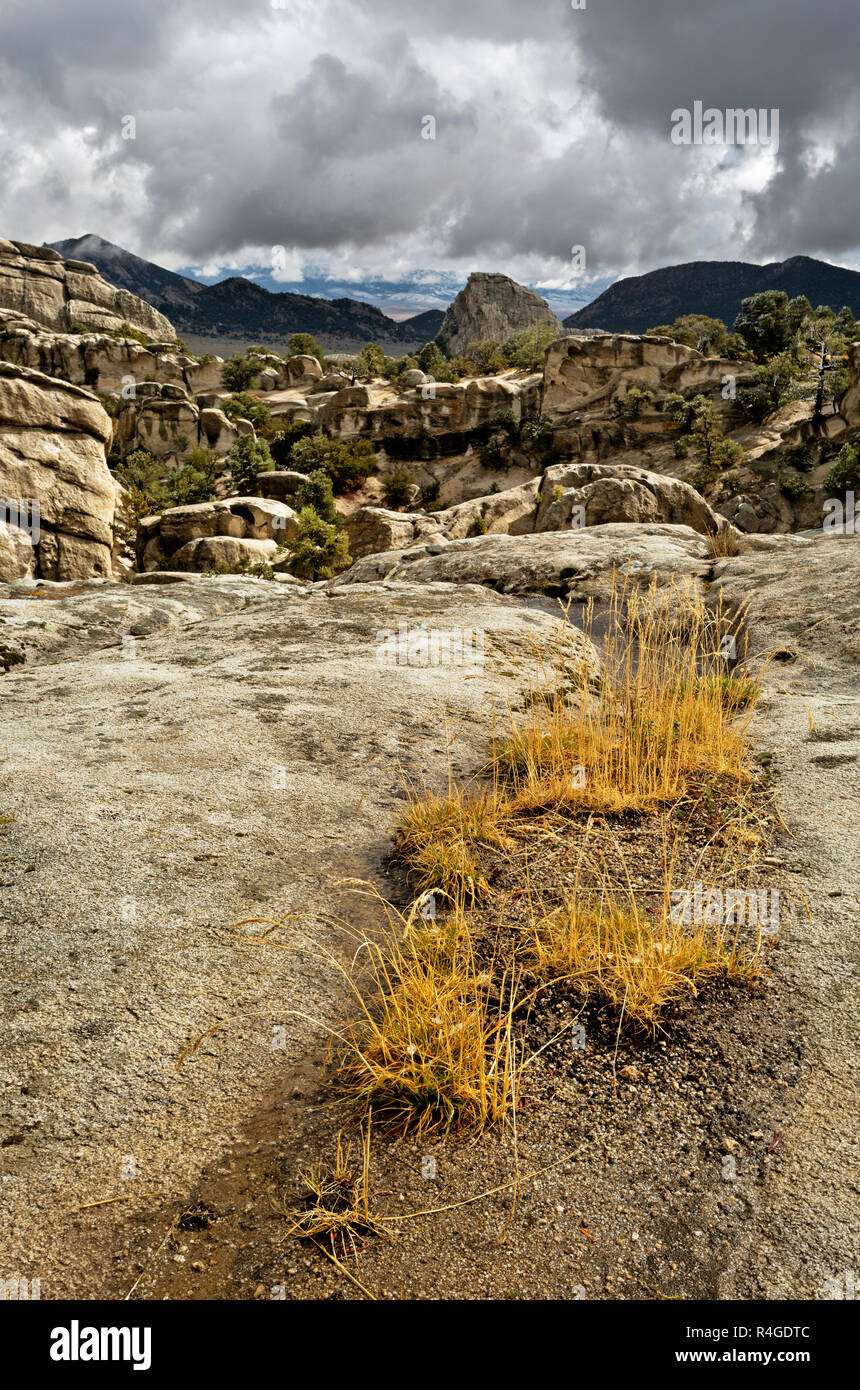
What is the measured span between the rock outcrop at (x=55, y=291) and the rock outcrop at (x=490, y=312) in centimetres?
9834

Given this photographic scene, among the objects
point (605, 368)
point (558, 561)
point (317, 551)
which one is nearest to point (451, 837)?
point (558, 561)

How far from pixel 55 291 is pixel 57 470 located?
263 feet

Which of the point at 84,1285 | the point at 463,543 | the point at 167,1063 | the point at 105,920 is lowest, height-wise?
the point at 84,1285

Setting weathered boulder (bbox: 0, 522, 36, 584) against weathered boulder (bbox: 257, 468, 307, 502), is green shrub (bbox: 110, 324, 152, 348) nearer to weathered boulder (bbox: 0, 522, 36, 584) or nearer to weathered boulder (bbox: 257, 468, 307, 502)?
weathered boulder (bbox: 257, 468, 307, 502)

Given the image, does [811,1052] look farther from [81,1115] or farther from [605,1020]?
[81,1115]

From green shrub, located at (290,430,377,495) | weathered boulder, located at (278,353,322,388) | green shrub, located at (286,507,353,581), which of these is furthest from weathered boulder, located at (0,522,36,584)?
weathered boulder, located at (278,353,322,388)

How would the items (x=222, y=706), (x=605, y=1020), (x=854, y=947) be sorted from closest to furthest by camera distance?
(x=605, y=1020)
(x=854, y=947)
(x=222, y=706)

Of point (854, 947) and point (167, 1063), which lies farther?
point (854, 947)

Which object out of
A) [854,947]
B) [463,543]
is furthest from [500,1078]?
[463,543]

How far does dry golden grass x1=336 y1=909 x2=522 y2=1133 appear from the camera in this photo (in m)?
2.58

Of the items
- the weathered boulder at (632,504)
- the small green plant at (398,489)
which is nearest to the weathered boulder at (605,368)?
the small green plant at (398,489)

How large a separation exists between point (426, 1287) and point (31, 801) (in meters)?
3.71

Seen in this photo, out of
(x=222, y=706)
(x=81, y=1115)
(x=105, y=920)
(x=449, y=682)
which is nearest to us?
(x=81, y=1115)

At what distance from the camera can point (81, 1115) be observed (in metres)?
2.59
